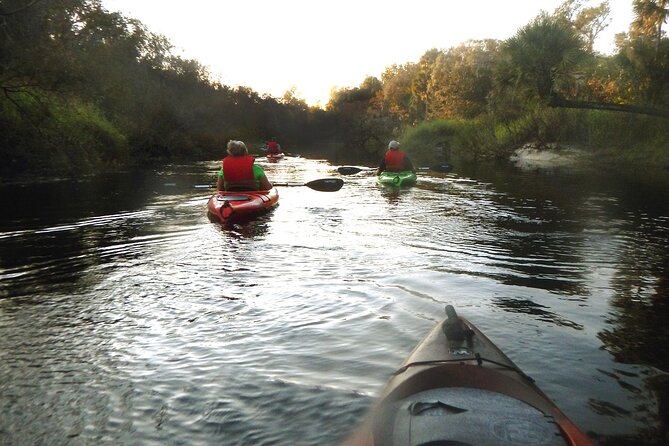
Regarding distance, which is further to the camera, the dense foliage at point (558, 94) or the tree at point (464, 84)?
the tree at point (464, 84)

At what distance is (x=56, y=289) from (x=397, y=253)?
14.1ft

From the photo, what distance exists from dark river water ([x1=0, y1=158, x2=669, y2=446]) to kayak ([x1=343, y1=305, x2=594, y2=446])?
2.52ft

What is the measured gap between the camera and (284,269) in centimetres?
656

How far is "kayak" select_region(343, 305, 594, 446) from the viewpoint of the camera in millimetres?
2062

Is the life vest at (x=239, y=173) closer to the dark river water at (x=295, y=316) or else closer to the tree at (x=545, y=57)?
the dark river water at (x=295, y=316)

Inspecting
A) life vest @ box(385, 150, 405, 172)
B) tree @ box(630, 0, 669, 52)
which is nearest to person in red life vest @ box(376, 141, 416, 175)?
life vest @ box(385, 150, 405, 172)

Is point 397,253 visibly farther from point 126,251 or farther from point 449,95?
point 449,95

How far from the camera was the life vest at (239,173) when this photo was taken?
33.7 ft

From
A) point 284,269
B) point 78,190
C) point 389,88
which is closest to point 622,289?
point 284,269

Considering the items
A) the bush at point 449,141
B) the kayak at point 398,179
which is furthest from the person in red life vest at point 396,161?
the bush at point 449,141

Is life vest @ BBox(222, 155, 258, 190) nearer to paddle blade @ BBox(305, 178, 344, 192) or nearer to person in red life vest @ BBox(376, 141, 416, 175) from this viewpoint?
paddle blade @ BBox(305, 178, 344, 192)

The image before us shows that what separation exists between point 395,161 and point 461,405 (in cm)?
1384

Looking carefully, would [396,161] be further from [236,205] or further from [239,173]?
[236,205]

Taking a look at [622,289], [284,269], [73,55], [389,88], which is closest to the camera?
[622,289]
